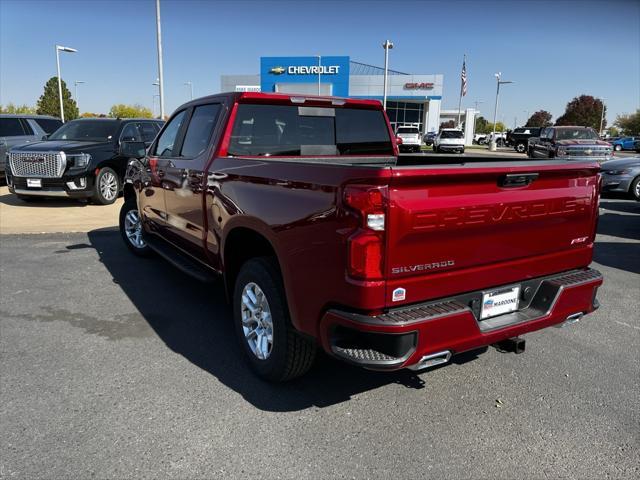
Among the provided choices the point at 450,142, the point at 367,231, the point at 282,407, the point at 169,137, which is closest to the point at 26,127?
the point at 169,137

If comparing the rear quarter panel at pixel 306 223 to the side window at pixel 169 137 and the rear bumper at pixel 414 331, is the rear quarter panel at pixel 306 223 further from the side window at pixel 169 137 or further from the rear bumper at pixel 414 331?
the side window at pixel 169 137

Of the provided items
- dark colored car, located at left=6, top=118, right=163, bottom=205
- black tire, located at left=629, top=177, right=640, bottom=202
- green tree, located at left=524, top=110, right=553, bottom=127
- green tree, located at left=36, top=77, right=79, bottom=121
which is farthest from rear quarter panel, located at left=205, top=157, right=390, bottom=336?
green tree, located at left=524, top=110, right=553, bottom=127

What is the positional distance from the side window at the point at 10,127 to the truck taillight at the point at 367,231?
48.5 feet

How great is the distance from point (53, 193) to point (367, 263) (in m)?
10.4

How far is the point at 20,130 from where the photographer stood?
1432 cm

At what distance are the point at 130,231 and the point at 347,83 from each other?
47080mm

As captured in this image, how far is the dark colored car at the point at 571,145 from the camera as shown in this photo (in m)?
17.4

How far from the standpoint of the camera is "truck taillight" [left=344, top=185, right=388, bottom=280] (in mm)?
2373

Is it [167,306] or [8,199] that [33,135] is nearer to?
[8,199]

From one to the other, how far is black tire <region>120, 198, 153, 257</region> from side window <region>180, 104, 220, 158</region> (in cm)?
235

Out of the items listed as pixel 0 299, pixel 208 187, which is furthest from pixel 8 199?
pixel 208 187

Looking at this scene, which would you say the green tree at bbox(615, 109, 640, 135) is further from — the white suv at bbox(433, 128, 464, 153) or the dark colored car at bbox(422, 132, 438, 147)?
the white suv at bbox(433, 128, 464, 153)

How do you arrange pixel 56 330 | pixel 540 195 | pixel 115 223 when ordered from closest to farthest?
pixel 540 195 → pixel 56 330 → pixel 115 223

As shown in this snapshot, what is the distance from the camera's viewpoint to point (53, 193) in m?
10.8
